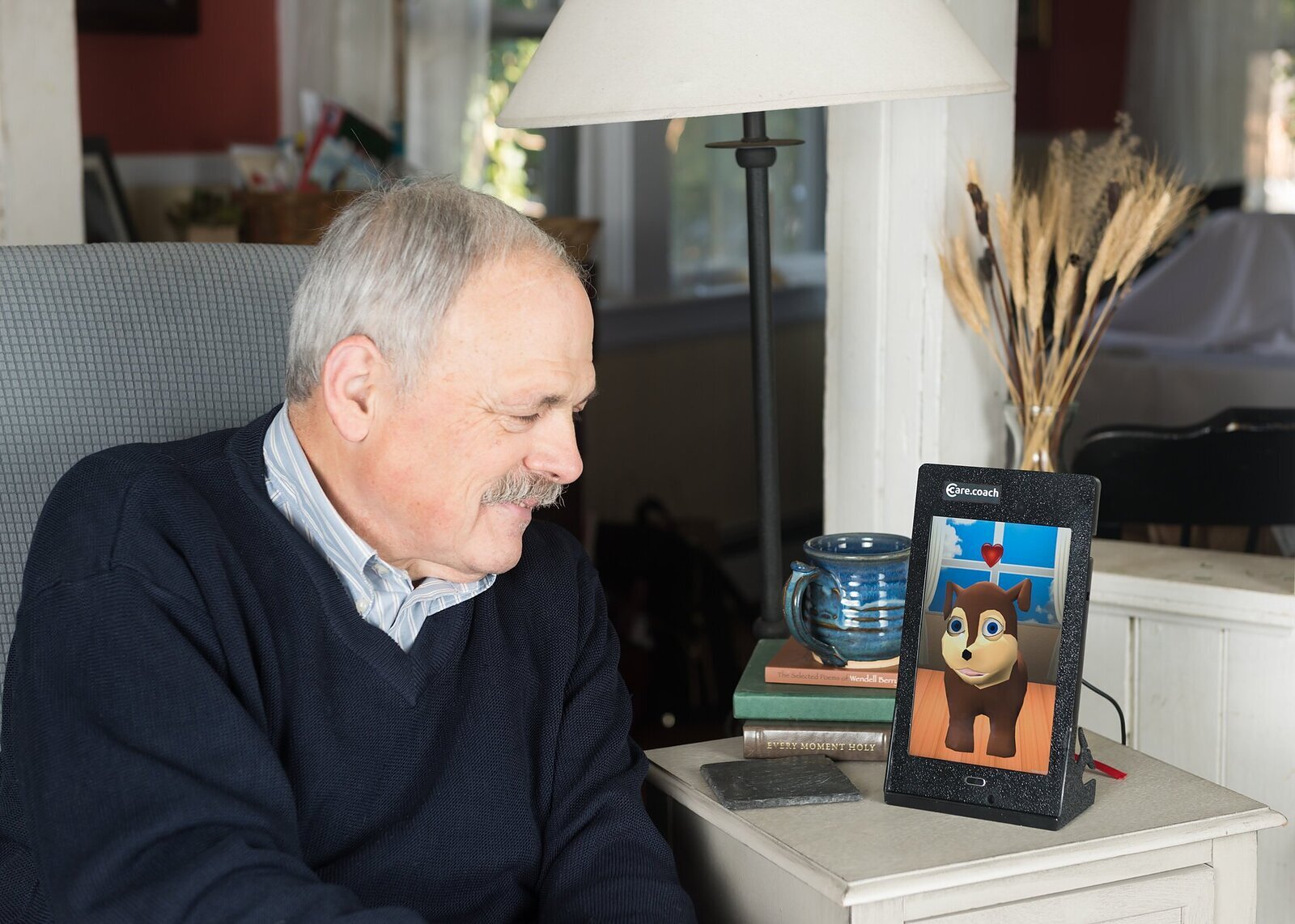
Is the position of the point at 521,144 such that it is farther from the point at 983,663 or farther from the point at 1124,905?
the point at 1124,905

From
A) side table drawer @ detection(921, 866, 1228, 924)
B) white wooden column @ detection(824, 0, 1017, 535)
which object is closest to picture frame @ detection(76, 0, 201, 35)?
white wooden column @ detection(824, 0, 1017, 535)

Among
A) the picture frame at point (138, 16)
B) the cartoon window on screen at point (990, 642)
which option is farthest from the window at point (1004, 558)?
the picture frame at point (138, 16)

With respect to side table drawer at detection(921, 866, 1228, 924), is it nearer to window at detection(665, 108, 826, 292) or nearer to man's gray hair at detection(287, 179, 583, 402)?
man's gray hair at detection(287, 179, 583, 402)

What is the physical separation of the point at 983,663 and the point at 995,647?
0.02 metres

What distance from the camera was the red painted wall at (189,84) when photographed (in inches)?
113

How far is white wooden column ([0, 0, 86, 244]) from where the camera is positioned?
2.08 meters

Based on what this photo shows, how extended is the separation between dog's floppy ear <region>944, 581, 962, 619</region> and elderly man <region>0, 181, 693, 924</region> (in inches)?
12.3

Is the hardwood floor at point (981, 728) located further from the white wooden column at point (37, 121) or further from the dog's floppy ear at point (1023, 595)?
the white wooden column at point (37, 121)

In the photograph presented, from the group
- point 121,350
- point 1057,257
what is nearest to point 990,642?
point 1057,257

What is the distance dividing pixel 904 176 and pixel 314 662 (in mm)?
997

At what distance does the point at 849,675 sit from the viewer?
1.31m

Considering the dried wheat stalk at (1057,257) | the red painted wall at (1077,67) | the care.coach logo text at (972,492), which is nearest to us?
the care.coach logo text at (972,492)

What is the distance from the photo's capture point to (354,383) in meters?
1.11

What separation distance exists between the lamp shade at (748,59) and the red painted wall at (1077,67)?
5532 mm
